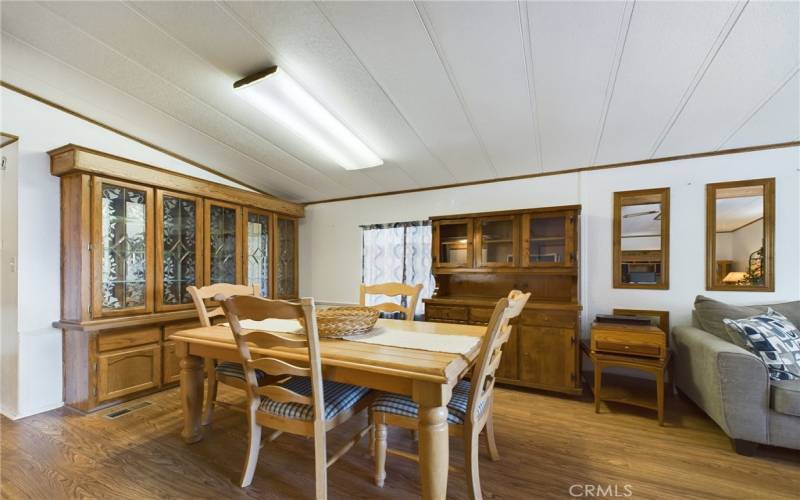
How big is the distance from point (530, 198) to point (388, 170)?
149 cm

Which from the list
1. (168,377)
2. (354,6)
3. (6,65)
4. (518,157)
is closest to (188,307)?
(168,377)

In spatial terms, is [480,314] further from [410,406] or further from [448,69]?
[448,69]

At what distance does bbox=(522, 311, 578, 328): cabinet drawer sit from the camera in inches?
105

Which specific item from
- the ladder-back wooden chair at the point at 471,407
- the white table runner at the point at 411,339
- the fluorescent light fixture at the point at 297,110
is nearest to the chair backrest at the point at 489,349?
the ladder-back wooden chair at the point at 471,407

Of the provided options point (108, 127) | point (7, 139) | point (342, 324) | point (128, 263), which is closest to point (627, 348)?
point (342, 324)

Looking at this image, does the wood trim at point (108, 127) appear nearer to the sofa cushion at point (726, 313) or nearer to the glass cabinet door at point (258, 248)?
the glass cabinet door at point (258, 248)

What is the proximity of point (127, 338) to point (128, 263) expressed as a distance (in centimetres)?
62

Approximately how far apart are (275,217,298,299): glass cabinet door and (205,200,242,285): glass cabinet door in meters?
0.56

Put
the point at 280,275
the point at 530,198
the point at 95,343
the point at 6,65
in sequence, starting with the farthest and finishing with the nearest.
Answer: the point at 280,275 → the point at 530,198 → the point at 95,343 → the point at 6,65

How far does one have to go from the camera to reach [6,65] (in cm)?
207

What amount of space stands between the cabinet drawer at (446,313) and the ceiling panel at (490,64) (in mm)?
1534

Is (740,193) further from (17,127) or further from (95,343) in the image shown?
(17,127)

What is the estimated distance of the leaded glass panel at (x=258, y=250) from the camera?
3.72 m

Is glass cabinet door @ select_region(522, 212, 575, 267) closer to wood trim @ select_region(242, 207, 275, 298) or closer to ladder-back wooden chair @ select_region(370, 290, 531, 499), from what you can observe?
ladder-back wooden chair @ select_region(370, 290, 531, 499)
